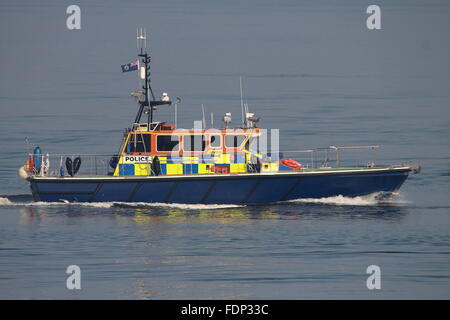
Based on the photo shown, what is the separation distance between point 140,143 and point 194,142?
201 cm

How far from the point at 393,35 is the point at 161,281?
99.5m

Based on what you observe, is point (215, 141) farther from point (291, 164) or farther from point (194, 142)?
point (291, 164)

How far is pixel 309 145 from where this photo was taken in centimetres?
5531

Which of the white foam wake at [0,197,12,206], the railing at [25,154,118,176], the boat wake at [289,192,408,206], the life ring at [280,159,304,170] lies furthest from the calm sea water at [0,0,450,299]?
the life ring at [280,159,304,170]

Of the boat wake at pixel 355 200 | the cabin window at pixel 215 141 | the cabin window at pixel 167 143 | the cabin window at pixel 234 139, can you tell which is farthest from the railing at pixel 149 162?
the cabin window at pixel 215 141

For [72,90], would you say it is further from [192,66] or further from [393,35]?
[393,35]

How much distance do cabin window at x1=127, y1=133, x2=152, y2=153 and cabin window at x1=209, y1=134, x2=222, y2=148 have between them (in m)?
2.28

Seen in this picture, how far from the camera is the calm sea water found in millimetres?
29906

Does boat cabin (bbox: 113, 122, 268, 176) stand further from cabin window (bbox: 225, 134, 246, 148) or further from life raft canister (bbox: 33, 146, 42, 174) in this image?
life raft canister (bbox: 33, 146, 42, 174)

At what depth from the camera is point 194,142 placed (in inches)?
1618

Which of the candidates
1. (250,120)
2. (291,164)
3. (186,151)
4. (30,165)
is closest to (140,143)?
(186,151)

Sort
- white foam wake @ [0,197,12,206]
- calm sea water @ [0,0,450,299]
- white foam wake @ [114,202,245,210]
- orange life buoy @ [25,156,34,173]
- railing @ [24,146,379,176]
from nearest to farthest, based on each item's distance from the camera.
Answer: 1. calm sea water @ [0,0,450,299]
2. white foam wake @ [114,202,245,210]
3. railing @ [24,146,379,176]
4. white foam wake @ [0,197,12,206]
5. orange life buoy @ [25,156,34,173]

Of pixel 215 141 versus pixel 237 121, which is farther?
pixel 237 121
